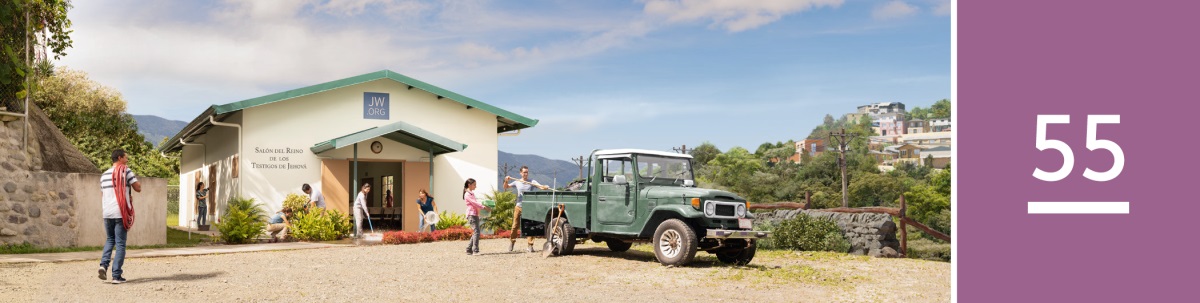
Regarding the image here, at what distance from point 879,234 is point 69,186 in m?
14.6

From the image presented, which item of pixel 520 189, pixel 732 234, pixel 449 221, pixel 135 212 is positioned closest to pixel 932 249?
pixel 449 221

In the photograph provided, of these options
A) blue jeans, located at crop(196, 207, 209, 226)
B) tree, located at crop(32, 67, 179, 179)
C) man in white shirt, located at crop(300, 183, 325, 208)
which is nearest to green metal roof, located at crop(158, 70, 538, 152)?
blue jeans, located at crop(196, 207, 209, 226)

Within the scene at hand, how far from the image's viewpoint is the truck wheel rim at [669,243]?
12695 millimetres

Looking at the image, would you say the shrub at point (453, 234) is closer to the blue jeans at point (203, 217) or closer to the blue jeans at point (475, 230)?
the blue jeans at point (475, 230)

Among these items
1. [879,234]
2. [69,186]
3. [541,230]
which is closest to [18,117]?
[69,186]

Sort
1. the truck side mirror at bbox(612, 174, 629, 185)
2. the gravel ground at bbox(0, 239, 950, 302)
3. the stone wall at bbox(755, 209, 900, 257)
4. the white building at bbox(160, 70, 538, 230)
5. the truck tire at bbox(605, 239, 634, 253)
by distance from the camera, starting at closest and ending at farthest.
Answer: the gravel ground at bbox(0, 239, 950, 302), the truck side mirror at bbox(612, 174, 629, 185), the truck tire at bbox(605, 239, 634, 253), the stone wall at bbox(755, 209, 900, 257), the white building at bbox(160, 70, 538, 230)

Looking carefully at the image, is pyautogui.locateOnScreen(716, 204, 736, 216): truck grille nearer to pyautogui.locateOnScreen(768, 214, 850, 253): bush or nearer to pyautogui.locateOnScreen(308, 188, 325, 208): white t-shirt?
pyautogui.locateOnScreen(768, 214, 850, 253): bush

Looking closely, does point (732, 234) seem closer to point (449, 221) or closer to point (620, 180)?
point (620, 180)

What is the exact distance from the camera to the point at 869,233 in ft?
57.2

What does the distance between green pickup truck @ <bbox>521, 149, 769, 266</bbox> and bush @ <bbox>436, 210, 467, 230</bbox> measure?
589 cm

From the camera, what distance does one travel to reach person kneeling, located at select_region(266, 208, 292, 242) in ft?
62.7

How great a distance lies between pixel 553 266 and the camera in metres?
13.1

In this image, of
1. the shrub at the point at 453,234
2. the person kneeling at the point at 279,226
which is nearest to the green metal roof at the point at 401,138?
the person kneeling at the point at 279,226

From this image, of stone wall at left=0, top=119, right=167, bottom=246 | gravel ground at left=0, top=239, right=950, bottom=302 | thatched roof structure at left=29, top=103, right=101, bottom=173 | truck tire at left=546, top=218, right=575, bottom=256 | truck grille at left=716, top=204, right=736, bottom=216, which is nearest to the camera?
gravel ground at left=0, top=239, right=950, bottom=302
